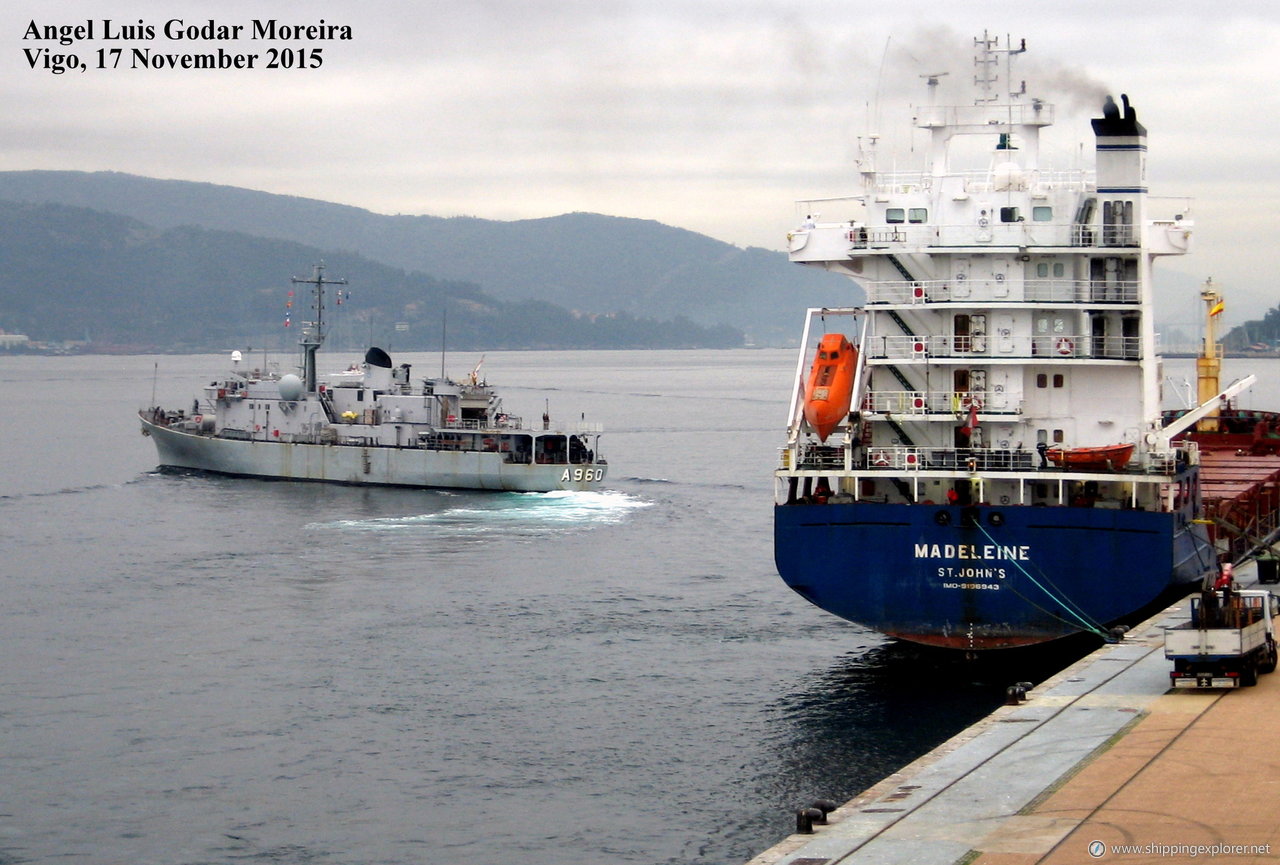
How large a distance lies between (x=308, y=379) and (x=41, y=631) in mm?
49329

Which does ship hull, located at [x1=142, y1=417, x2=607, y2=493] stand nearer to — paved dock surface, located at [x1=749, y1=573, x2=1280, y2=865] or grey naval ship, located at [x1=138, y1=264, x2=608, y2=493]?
grey naval ship, located at [x1=138, y1=264, x2=608, y2=493]

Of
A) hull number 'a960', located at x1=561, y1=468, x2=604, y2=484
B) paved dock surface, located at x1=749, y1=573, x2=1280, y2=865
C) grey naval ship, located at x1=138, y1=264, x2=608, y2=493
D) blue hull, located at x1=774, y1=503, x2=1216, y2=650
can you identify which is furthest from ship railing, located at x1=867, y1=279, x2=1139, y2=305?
hull number 'a960', located at x1=561, y1=468, x2=604, y2=484

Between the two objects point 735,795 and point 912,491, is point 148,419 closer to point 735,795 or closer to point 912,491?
point 912,491

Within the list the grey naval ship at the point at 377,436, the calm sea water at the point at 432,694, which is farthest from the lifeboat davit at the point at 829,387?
the grey naval ship at the point at 377,436

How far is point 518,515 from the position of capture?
73250 mm

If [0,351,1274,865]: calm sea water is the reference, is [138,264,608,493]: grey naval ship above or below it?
above

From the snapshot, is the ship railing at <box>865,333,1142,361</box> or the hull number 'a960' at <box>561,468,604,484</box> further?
the hull number 'a960' at <box>561,468,604,484</box>

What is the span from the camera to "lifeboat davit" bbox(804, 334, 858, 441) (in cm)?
3816

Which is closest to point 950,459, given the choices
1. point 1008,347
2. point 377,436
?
point 1008,347

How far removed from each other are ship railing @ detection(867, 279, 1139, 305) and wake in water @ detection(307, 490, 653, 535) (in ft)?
97.5

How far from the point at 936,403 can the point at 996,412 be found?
4.67ft

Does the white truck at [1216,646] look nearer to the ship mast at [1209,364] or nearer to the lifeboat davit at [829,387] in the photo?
the lifeboat davit at [829,387]

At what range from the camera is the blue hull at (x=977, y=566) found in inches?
1401

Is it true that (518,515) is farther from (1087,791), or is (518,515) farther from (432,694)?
(1087,791)
